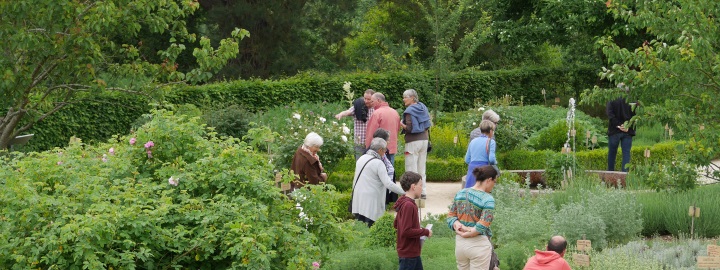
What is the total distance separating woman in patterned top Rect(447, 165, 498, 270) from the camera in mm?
8273

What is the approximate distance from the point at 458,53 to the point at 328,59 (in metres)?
13.5

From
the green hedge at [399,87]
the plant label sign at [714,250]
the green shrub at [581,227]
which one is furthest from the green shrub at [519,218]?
the green hedge at [399,87]

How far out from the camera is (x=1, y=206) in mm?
7246

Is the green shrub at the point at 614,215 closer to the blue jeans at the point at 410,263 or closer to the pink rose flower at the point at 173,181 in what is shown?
the blue jeans at the point at 410,263

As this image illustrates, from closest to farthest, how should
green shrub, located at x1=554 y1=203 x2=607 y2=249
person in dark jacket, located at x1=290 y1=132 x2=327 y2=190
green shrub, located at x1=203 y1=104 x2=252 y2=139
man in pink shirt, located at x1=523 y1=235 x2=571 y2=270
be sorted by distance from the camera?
man in pink shirt, located at x1=523 y1=235 x2=571 y2=270
green shrub, located at x1=554 y1=203 x2=607 y2=249
person in dark jacket, located at x1=290 y1=132 x2=327 y2=190
green shrub, located at x1=203 y1=104 x2=252 y2=139

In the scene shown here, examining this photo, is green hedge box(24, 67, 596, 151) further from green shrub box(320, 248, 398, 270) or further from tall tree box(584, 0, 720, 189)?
tall tree box(584, 0, 720, 189)

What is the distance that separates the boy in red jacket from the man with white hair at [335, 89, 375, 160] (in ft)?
18.2

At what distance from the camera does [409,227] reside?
8.73 m

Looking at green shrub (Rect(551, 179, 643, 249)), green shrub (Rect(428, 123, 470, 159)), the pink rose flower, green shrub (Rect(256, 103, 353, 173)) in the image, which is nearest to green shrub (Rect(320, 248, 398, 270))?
the pink rose flower

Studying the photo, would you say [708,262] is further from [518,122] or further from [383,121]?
[518,122]

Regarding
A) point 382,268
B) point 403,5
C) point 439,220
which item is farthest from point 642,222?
point 403,5

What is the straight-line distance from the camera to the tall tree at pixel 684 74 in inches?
395

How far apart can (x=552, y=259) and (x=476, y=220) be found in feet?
3.37

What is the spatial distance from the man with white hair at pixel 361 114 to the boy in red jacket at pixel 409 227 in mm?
5561
